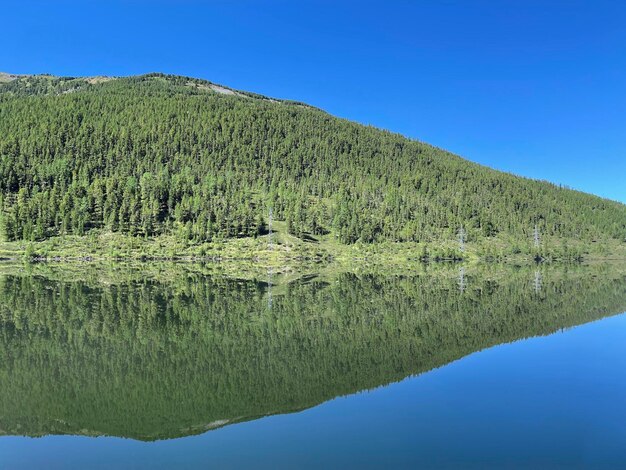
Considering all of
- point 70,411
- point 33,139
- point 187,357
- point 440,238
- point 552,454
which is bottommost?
point 552,454

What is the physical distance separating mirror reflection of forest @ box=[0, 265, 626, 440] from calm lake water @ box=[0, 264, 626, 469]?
3.7 inches

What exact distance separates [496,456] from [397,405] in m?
4.10

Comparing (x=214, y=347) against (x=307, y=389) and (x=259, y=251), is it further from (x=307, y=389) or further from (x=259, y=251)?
(x=259, y=251)

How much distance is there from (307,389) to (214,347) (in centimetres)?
734

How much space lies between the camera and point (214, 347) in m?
22.8

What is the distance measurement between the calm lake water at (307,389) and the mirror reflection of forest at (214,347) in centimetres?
10

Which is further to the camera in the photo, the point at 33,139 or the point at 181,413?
the point at 33,139

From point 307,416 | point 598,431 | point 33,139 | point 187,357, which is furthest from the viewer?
point 33,139

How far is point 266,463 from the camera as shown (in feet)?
37.6

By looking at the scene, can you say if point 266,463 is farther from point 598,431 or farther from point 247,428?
point 598,431

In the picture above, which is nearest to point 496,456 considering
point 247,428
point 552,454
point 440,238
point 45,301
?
point 552,454

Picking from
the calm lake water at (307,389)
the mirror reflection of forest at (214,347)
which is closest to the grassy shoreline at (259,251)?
the mirror reflection of forest at (214,347)

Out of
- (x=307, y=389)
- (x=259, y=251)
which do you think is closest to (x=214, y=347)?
(x=307, y=389)

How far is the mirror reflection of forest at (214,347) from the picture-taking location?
15.0 meters
